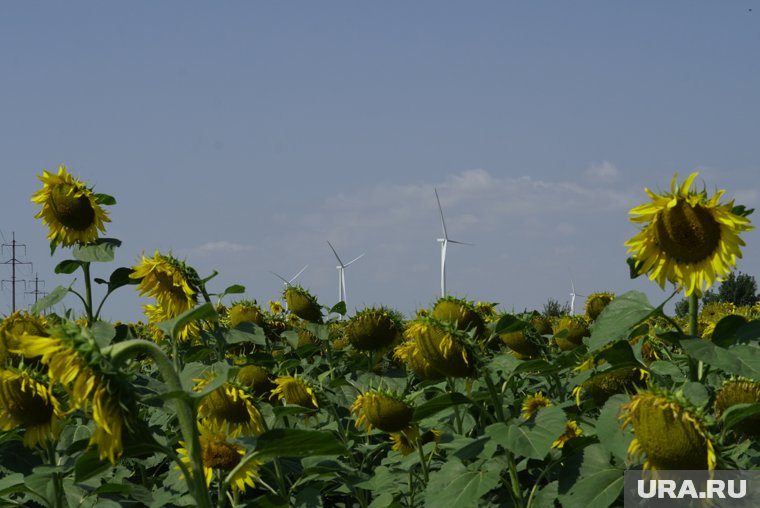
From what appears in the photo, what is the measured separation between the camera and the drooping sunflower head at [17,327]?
4773 millimetres

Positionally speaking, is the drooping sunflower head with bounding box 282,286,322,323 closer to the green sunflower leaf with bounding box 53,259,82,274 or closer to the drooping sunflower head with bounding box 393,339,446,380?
the green sunflower leaf with bounding box 53,259,82,274

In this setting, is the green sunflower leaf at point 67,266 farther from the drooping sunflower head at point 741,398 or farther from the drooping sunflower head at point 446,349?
the drooping sunflower head at point 741,398

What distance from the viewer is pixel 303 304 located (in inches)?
281

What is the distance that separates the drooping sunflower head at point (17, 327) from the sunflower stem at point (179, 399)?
253 centimetres

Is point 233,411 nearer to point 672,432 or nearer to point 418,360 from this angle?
point 418,360

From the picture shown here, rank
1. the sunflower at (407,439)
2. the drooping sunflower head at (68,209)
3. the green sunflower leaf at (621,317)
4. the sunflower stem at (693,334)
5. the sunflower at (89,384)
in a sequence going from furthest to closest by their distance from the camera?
the drooping sunflower head at (68,209)
the sunflower at (407,439)
the sunflower stem at (693,334)
the green sunflower leaf at (621,317)
the sunflower at (89,384)

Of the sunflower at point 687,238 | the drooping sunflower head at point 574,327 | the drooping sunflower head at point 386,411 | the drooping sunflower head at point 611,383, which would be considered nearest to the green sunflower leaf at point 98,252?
the drooping sunflower head at point 386,411

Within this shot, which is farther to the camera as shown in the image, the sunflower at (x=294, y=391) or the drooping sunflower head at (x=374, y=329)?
the drooping sunflower head at (x=374, y=329)

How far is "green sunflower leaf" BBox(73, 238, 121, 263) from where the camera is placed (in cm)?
557

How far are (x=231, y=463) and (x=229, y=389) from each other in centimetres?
37

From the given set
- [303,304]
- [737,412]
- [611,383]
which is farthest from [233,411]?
[303,304]

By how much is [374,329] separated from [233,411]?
2003mm

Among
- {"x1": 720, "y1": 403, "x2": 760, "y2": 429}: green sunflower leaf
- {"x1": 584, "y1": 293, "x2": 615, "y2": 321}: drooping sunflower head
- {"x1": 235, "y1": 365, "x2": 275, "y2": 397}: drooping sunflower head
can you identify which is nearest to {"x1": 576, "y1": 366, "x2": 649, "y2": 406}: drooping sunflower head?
{"x1": 720, "y1": 403, "x2": 760, "y2": 429}: green sunflower leaf

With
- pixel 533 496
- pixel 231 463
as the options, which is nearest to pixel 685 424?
pixel 533 496
